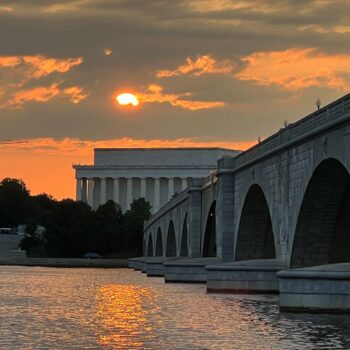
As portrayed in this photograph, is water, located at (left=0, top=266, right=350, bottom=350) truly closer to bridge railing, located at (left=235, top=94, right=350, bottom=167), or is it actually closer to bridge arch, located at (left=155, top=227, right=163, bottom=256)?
bridge railing, located at (left=235, top=94, right=350, bottom=167)

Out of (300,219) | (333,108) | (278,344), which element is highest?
(333,108)

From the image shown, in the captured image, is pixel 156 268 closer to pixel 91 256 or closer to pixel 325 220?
pixel 325 220

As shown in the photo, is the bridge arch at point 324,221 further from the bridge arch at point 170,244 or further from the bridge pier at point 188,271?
the bridge arch at point 170,244

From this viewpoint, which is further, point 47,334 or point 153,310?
point 153,310

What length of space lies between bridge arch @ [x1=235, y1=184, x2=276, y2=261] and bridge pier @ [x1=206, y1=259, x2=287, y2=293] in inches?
619

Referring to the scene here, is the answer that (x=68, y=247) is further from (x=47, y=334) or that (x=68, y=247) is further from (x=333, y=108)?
(x=47, y=334)

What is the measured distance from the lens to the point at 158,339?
35.2 metres

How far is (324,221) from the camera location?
58.7 m

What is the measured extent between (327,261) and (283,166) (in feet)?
19.9

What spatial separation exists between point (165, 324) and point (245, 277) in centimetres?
1894

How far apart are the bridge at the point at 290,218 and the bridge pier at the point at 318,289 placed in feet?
0.12

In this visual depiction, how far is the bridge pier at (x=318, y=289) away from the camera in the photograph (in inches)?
1642

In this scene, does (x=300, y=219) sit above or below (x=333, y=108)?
below

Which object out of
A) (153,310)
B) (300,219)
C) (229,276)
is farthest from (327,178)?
(153,310)
